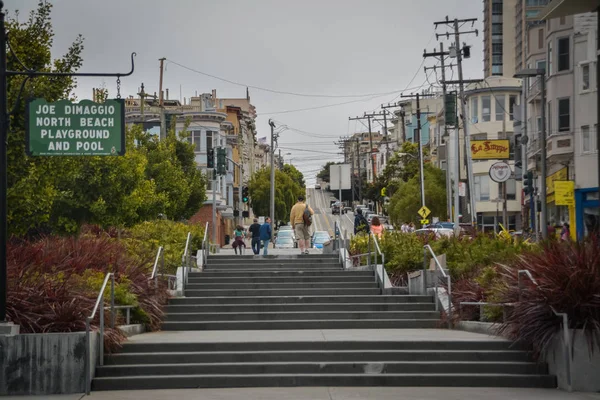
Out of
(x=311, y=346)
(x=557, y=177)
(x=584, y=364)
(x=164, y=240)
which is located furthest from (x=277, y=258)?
(x=557, y=177)

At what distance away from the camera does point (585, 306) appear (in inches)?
549

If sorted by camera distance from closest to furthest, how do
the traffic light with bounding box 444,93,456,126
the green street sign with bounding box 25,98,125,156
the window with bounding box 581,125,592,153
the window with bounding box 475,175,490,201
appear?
→ the green street sign with bounding box 25,98,125,156 → the window with bounding box 581,125,592,153 → the traffic light with bounding box 444,93,456,126 → the window with bounding box 475,175,490,201

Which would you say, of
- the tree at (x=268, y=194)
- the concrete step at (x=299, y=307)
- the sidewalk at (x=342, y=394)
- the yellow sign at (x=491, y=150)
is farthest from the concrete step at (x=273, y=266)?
the tree at (x=268, y=194)

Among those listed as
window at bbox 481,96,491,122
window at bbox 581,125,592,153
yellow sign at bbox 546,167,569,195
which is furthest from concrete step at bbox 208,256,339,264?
A: window at bbox 481,96,491,122

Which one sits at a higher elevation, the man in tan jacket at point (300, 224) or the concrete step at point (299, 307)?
the man in tan jacket at point (300, 224)

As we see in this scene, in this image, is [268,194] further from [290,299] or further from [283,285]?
[290,299]

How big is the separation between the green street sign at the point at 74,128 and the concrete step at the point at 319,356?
11.9 ft

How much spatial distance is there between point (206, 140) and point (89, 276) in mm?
69479

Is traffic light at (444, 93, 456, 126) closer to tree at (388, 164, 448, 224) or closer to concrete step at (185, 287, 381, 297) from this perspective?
concrete step at (185, 287, 381, 297)

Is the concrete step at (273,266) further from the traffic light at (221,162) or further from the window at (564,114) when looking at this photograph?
the window at (564,114)

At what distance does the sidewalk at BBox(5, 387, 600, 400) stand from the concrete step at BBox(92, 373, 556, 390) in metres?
0.26

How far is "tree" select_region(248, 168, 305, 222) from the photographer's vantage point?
113375 millimetres

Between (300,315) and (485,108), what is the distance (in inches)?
2617

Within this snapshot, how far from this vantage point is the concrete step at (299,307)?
20.9 m
